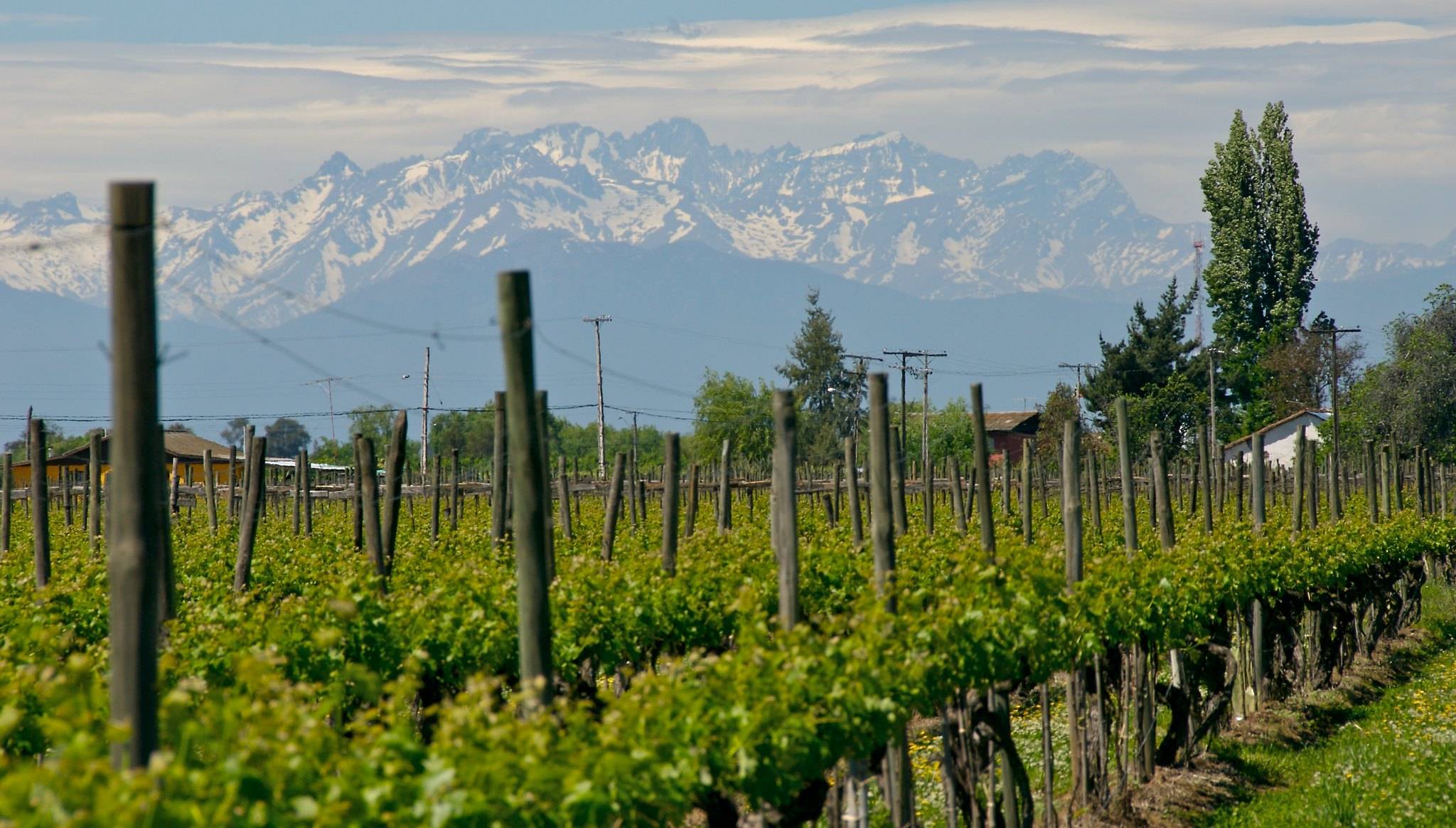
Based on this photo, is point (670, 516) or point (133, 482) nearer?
point (133, 482)

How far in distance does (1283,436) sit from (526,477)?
86.9m

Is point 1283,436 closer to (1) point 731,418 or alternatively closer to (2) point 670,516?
(1) point 731,418

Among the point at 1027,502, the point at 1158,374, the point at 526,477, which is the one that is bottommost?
the point at 1027,502

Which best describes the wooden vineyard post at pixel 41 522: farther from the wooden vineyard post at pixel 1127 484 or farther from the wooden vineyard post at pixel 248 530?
the wooden vineyard post at pixel 1127 484

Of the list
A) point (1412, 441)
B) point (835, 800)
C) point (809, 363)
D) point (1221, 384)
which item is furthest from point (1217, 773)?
point (809, 363)

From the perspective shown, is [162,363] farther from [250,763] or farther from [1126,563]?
[1126,563]

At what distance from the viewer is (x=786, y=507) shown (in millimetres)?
8930

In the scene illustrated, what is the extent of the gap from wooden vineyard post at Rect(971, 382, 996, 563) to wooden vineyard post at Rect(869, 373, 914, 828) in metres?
2.05

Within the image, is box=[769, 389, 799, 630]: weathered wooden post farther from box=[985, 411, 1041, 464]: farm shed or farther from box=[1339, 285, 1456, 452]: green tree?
box=[985, 411, 1041, 464]: farm shed

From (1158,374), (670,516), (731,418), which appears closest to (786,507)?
(670,516)

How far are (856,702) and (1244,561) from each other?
29.3 feet

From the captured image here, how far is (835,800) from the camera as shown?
8461 millimetres

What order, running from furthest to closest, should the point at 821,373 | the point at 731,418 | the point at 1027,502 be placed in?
the point at 821,373 < the point at 731,418 < the point at 1027,502

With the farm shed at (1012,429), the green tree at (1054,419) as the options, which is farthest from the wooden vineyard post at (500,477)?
the farm shed at (1012,429)
